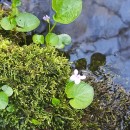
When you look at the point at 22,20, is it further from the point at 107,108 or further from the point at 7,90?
the point at 107,108

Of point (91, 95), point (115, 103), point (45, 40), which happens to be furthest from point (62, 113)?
point (45, 40)

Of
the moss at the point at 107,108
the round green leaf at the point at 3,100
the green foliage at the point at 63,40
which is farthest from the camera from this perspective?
the green foliage at the point at 63,40

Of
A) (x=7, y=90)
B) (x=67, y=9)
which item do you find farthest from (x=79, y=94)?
(x=67, y=9)

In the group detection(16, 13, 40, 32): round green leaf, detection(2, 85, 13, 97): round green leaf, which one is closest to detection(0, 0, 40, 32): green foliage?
detection(16, 13, 40, 32): round green leaf

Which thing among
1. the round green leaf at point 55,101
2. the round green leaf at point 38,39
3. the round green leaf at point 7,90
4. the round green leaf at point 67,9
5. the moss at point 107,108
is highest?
the round green leaf at point 67,9

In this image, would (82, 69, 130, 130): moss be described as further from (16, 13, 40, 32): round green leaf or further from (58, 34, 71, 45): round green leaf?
(16, 13, 40, 32): round green leaf

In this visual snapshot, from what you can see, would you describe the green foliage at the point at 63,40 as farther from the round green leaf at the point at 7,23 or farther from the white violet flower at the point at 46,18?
the round green leaf at the point at 7,23

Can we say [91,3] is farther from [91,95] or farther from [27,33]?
[91,95]

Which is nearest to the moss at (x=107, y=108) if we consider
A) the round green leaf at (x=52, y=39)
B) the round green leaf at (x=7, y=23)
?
the round green leaf at (x=52, y=39)
